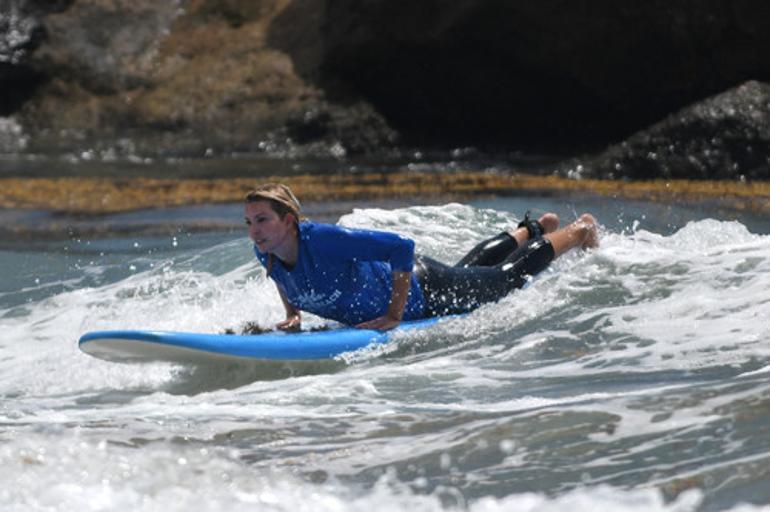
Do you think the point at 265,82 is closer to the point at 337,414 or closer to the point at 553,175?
the point at 553,175

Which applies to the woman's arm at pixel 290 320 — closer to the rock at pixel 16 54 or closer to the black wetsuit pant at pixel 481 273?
the black wetsuit pant at pixel 481 273

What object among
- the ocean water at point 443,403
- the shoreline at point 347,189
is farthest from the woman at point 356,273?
the shoreline at point 347,189

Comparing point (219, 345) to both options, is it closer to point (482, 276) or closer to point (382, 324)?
point (382, 324)

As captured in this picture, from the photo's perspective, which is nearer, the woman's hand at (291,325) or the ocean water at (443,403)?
the ocean water at (443,403)

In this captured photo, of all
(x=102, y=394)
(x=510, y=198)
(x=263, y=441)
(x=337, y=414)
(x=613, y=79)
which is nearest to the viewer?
(x=263, y=441)

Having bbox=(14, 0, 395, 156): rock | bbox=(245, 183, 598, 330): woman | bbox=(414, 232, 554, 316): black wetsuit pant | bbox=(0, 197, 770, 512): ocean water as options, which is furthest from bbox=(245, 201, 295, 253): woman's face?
bbox=(14, 0, 395, 156): rock

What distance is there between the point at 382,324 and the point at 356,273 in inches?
11.5

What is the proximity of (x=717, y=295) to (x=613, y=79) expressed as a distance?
9169 mm

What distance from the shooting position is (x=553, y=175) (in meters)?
15.3

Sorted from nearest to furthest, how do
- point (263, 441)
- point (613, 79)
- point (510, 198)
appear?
point (263, 441) → point (510, 198) → point (613, 79)

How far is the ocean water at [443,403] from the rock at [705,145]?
5.10 meters

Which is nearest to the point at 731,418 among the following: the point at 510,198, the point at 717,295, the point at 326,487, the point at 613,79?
the point at 326,487

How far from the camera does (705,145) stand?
50.3 feet

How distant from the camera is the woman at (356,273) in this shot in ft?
23.4
